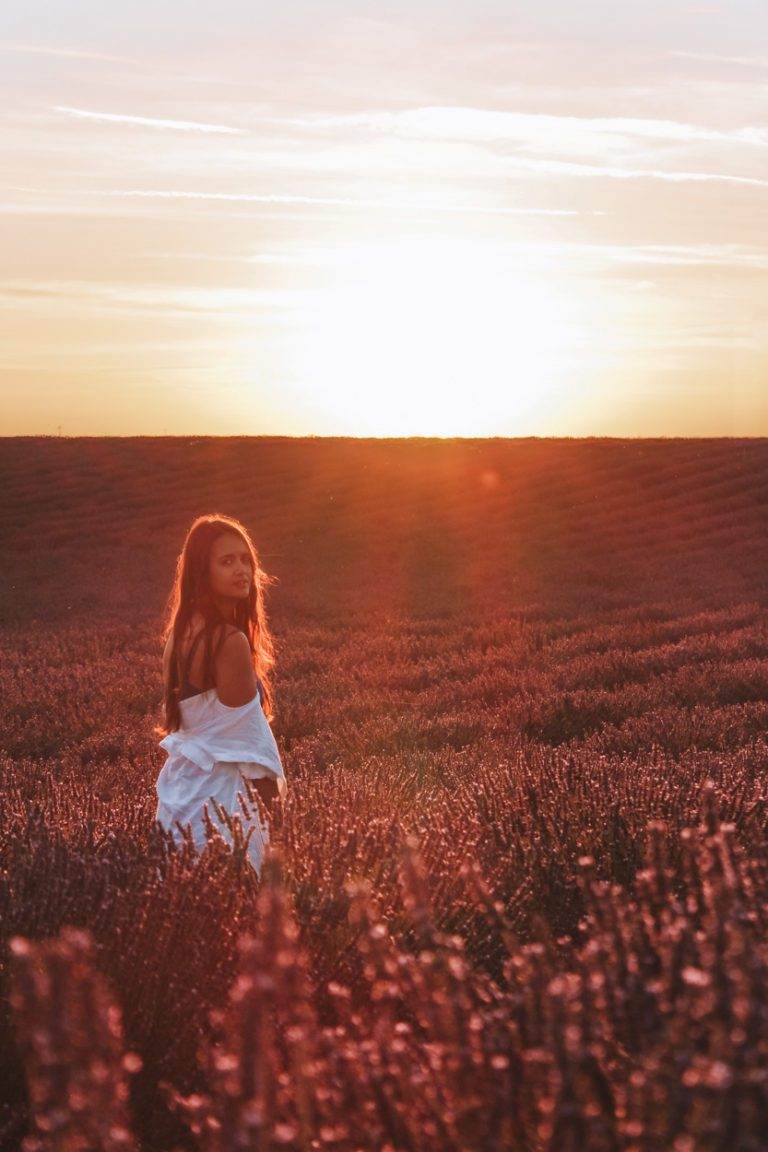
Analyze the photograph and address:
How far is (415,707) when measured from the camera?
308 inches

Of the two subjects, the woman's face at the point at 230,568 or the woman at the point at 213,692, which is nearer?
the woman at the point at 213,692

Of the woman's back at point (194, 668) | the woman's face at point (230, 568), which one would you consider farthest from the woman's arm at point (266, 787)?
the woman's face at point (230, 568)

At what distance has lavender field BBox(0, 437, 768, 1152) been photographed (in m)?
1.41

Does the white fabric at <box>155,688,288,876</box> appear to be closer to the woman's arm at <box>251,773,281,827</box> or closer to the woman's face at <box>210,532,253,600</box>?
the woman's arm at <box>251,773,281,827</box>

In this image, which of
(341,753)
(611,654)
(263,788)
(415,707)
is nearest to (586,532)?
(611,654)

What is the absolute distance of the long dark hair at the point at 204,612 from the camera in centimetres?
448

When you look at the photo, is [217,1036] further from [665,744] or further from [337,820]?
[665,744]

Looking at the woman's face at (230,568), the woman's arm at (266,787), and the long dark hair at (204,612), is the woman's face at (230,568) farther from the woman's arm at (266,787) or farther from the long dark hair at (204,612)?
the woman's arm at (266,787)

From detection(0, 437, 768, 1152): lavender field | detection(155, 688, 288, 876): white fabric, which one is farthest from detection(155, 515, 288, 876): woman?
detection(0, 437, 768, 1152): lavender field

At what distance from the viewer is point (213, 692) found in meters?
4.43

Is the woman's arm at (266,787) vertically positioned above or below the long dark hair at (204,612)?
below

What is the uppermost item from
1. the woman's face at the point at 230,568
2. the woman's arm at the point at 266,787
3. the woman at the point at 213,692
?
the woman's face at the point at 230,568

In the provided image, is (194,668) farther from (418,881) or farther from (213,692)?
(418,881)

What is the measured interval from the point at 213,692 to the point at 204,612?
34 cm
